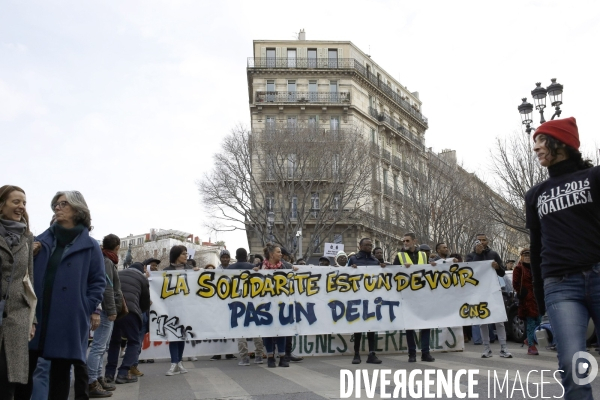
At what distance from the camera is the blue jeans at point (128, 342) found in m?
7.91

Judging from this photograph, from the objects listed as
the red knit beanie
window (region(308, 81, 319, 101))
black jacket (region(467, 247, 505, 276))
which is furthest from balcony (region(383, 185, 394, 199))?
the red knit beanie

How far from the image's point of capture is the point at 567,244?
3.35m

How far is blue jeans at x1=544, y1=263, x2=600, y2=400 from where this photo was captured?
124 inches

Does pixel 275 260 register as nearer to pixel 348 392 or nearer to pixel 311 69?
pixel 348 392

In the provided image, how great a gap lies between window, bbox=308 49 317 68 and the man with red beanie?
48279 millimetres

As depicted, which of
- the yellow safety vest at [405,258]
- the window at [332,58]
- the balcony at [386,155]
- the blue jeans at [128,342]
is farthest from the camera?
the window at [332,58]

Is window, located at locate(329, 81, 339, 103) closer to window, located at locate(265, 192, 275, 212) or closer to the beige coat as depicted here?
window, located at locate(265, 192, 275, 212)

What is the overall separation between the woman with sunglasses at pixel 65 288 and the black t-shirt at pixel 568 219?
3.25 m

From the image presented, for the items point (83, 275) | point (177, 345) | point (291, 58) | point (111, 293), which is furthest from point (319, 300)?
point (291, 58)

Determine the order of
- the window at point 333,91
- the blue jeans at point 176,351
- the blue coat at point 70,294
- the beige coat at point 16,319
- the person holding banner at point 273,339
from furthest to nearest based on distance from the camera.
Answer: the window at point 333,91 → the person holding banner at point 273,339 → the blue jeans at point 176,351 → the blue coat at point 70,294 → the beige coat at point 16,319

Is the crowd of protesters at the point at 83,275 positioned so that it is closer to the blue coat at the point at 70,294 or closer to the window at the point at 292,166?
the blue coat at the point at 70,294

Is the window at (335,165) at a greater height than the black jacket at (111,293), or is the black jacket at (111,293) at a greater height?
the window at (335,165)

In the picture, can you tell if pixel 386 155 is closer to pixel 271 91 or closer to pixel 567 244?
pixel 271 91

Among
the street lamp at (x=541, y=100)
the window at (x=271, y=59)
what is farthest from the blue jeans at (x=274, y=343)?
the window at (x=271, y=59)
